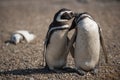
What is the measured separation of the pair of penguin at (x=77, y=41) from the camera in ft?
17.5

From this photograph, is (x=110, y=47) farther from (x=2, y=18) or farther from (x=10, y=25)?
(x=2, y=18)

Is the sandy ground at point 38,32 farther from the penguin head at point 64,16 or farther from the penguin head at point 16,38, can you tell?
the penguin head at point 64,16

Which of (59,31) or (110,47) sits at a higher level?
(59,31)

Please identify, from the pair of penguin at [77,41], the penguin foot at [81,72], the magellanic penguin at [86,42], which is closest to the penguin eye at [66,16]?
the pair of penguin at [77,41]

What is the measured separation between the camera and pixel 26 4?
1505 centimetres

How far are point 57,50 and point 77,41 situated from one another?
45 cm

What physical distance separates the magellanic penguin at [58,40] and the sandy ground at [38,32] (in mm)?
257

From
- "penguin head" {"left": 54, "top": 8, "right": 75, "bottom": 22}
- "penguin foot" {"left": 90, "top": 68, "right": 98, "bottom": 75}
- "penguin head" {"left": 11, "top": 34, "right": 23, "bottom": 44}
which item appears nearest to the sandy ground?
"penguin foot" {"left": 90, "top": 68, "right": 98, "bottom": 75}

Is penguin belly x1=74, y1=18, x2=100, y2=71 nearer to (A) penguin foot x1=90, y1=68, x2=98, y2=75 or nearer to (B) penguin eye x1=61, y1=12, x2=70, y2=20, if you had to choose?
(A) penguin foot x1=90, y1=68, x2=98, y2=75

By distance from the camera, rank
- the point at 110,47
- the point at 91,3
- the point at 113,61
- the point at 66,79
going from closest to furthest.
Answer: the point at 66,79, the point at 113,61, the point at 110,47, the point at 91,3

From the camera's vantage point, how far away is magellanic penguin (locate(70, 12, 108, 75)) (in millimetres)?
5293

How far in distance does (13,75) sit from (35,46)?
2.21 m

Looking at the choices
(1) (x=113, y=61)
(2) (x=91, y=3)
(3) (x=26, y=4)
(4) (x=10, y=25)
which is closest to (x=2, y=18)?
(4) (x=10, y=25)

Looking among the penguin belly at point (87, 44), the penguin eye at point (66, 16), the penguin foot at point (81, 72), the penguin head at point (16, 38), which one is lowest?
the penguin foot at point (81, 72)
